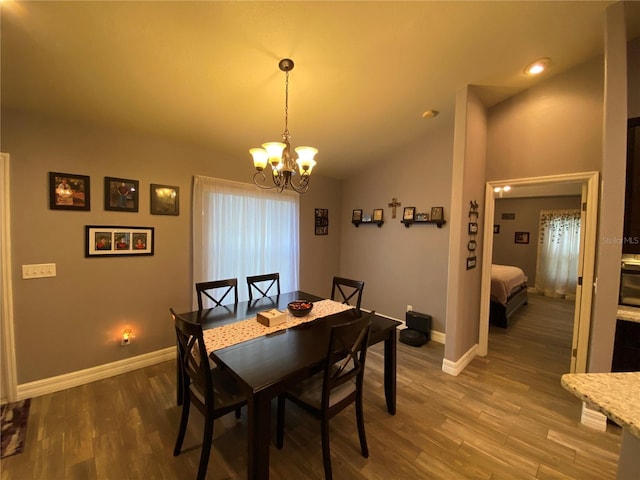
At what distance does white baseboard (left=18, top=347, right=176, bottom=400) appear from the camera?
89.1 inches

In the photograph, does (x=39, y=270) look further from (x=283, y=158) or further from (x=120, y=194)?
(x=283, y=158)

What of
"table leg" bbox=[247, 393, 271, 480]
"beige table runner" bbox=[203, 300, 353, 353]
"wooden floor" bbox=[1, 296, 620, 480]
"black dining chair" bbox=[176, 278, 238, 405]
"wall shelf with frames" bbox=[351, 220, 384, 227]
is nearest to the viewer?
"table leg" bbox=[247, 393, 271, 480]

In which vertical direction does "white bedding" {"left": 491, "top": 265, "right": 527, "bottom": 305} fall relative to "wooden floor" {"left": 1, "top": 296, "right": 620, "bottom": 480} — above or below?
above

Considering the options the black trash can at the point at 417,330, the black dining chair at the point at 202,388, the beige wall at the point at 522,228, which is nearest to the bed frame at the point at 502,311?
the black trash can at the point at 417,330

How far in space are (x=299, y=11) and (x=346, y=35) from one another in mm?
382

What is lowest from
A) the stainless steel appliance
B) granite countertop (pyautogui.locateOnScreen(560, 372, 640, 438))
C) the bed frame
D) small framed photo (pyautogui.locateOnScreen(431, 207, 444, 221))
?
the bed frame

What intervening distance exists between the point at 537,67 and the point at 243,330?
3.49m

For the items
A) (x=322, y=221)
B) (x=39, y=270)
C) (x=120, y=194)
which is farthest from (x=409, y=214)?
(x=39, y=270)

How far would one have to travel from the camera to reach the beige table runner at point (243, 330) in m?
1.76

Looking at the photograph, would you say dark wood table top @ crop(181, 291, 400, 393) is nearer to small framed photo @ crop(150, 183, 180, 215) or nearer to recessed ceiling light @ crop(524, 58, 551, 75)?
small framed photo @ crop(150, 183, 180, 215)

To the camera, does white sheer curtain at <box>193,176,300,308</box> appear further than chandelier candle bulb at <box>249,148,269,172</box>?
Yes

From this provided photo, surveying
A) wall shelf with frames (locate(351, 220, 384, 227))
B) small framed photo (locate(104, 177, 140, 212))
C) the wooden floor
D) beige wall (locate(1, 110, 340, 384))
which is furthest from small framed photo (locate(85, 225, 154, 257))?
wall shelf with frames (locate(351, 220, 384, 227))

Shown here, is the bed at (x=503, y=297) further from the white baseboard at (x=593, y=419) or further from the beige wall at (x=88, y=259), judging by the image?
the beige wall at (x=88, y=259)

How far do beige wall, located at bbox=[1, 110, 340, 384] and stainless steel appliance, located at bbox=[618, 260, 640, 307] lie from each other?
4245 millimetres
